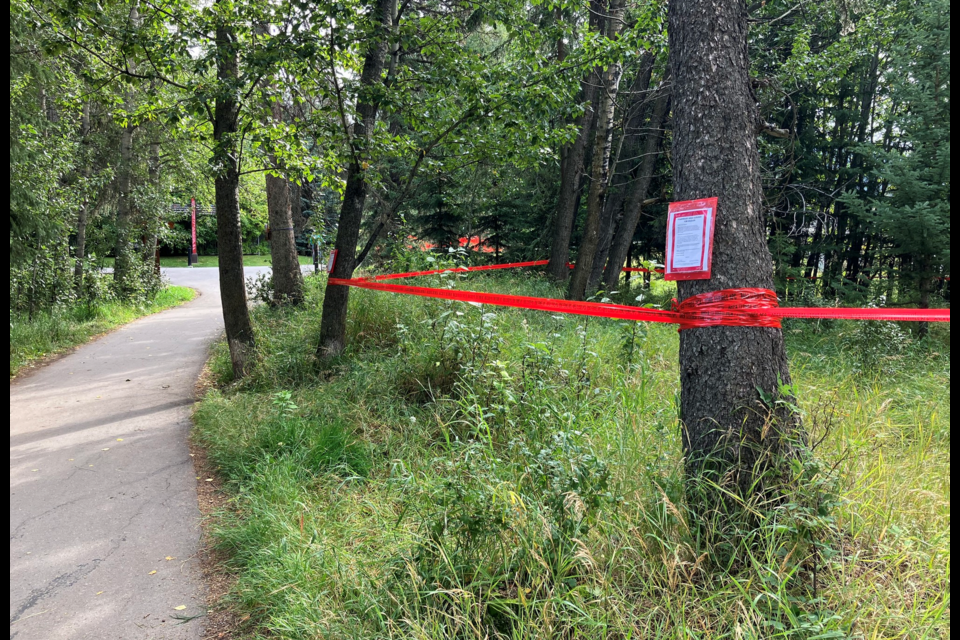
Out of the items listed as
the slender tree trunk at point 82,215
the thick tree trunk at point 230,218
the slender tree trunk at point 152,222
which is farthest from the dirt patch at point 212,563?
the slender tree trunk at point 152,222

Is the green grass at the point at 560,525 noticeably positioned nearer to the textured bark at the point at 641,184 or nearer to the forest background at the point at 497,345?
the forest background at the point at 497,345

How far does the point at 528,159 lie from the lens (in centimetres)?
788

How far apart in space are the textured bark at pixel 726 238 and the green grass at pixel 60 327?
9.22m

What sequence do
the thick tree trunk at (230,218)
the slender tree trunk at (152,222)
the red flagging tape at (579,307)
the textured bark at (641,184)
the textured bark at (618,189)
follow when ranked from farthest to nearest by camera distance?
the slender tree trunk at (152,222)
the textured bark at (618,189)
the textured bark at (641,184)
the thick tree trunk at (230,218)
the red flagging tape at (579,307)

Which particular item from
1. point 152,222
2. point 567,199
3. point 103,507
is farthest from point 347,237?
point 152,222

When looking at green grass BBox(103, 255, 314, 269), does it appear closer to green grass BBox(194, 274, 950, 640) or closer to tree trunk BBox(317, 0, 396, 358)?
tree trunk BBox(317, 0, 396, 358)

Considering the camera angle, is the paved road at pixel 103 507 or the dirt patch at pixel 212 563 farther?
the paved road at pixel 103 507

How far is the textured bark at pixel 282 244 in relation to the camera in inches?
422

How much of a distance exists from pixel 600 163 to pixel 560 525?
793 centimetres

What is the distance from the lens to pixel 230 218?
7.08 m

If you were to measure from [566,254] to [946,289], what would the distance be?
6981 mm

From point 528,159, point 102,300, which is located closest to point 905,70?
point 528,159

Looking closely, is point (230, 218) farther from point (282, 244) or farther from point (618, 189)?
point (618, 189)

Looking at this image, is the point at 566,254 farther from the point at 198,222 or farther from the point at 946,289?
the point at 198,222
